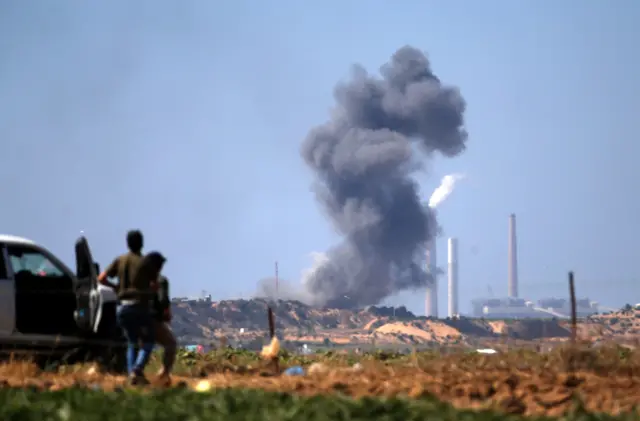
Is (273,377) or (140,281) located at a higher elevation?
(140,281)

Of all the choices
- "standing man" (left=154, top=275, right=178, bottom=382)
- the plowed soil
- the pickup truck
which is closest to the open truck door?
the pickup truck

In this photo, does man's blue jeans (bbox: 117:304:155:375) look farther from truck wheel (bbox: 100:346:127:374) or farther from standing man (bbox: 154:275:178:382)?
truck wheel (bbox: 100:346:127:374)

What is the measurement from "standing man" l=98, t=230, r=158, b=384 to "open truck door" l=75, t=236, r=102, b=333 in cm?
196

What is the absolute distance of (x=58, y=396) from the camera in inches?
521

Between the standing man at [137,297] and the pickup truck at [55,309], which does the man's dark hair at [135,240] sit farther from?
the pickup truck at [55,309]

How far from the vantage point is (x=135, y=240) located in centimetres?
1548

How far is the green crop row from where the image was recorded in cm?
1135

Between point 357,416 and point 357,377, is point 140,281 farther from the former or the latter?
point 357,416

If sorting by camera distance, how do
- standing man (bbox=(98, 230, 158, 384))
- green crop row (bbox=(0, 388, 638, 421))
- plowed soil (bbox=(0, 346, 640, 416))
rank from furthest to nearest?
standing man (bbox=(98, 230, 158, 384)) < plowed soil (bbox=(0, 346, 640, 416)) < green crop row (bbox=(0, 388, 638, 421))

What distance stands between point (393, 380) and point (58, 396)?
412 cm

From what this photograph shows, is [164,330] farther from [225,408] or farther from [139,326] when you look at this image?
[225,408]

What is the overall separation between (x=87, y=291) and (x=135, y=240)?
244 centimetres

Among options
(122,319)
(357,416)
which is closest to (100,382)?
(122,319)

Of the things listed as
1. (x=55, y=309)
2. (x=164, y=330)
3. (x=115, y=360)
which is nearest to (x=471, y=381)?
(x=164, y=330)
